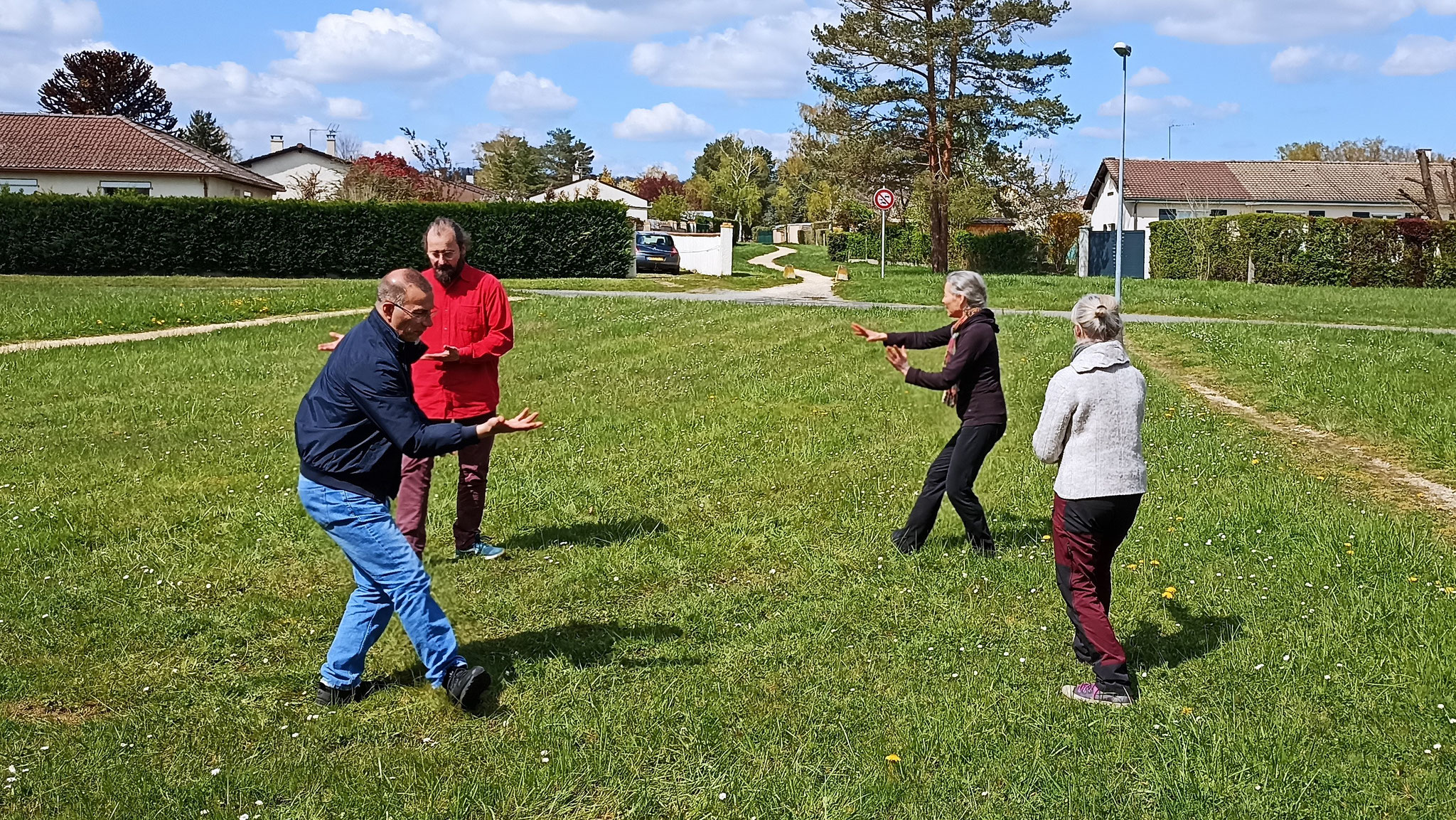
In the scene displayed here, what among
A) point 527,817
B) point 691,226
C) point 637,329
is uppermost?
point 691,226

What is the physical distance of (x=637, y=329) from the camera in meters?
17.6

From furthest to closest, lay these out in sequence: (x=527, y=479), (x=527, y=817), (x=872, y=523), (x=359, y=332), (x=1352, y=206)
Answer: (x=1352, y=206) → (x=527, y=479) → (x=872, y=523) → (x=359, y=332) → (x=527, y=817)

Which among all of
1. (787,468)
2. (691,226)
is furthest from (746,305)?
(691,226)

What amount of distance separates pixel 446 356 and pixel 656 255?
105 ft

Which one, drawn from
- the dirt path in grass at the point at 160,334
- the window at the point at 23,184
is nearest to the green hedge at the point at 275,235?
the window at the point at 23,184

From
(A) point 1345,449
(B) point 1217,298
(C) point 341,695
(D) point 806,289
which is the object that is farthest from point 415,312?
(D) point 806,289

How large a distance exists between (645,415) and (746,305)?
1026cm

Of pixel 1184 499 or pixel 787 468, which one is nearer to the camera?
pixel 1184 499

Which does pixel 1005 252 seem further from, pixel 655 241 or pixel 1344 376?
pixel 1344 376

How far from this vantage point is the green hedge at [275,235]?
32.3 metres

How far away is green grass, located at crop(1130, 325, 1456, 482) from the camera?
9930 millimetres

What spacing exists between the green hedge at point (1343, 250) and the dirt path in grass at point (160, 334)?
2284cm

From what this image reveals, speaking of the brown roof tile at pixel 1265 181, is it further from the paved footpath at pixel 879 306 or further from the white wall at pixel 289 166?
the white wall at pixel 289 166

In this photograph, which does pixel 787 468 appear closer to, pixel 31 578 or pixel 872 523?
pixel 872 523
